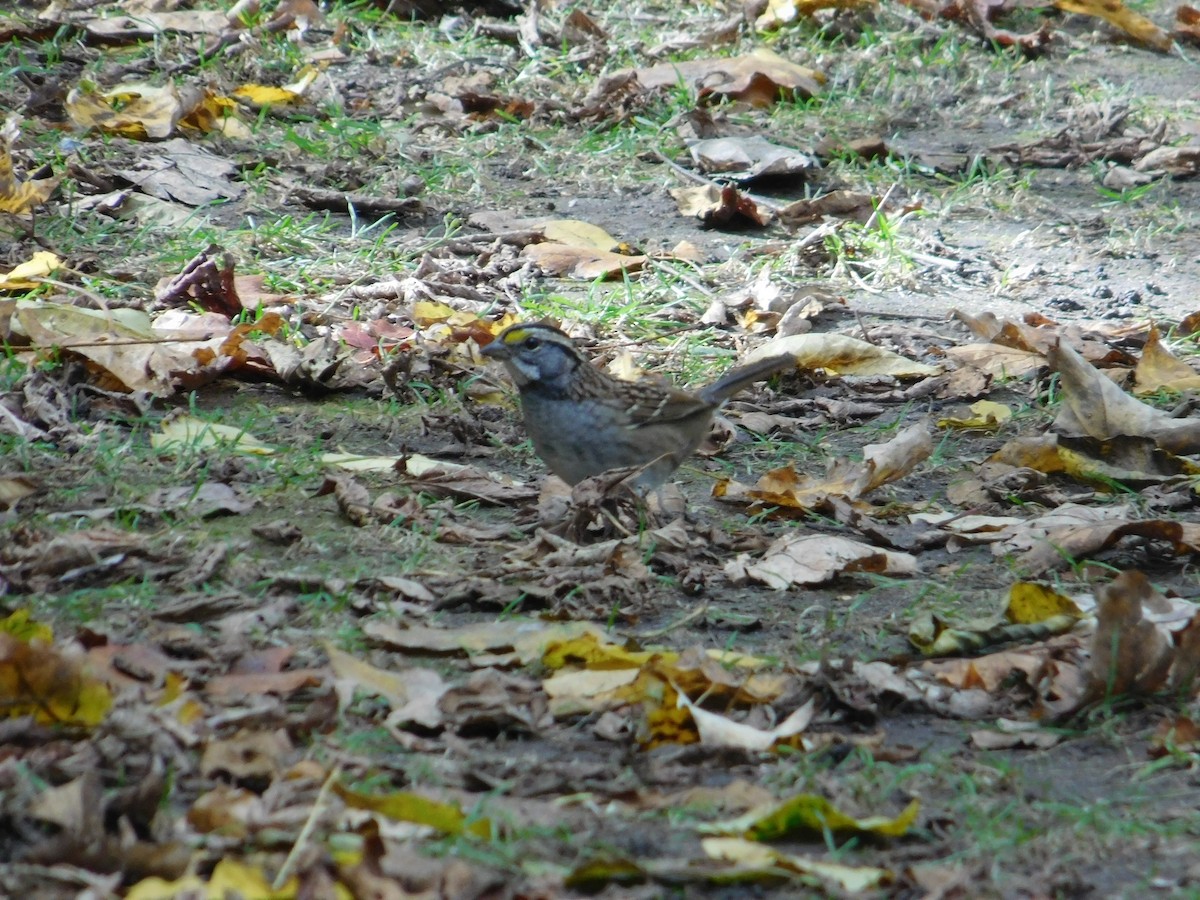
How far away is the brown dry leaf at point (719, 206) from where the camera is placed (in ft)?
23.3

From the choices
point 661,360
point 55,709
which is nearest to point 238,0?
point 661,360

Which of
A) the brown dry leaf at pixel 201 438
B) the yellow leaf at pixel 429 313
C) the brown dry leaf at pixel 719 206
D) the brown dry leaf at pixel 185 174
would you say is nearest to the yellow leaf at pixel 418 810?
the brown dry leaf at pixel 201 438

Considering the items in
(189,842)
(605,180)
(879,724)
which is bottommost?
(605,180)

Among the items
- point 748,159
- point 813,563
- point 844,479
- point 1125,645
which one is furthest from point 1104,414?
point 748,159

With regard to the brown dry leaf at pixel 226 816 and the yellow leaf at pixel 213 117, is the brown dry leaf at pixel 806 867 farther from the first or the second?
the yellow leaf at pixel 213 117

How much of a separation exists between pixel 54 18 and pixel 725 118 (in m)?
3.72

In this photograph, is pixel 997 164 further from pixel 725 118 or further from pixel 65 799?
pixel 65 799

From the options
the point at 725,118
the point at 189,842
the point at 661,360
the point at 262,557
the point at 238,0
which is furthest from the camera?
the point at 238,0

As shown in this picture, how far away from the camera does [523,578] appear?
12.2 ft

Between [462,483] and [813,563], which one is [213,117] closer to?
[462,483]

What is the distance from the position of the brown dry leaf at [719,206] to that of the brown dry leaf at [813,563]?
332 centimetres

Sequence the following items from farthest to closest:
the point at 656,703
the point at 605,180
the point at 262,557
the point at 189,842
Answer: the point at 605,180 < the point at 262,557 < the point at 656,703 < the point at 189,842

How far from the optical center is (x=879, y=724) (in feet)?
10.1

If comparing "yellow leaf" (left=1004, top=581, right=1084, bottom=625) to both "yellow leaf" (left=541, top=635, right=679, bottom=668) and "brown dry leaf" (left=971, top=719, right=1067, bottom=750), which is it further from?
"yellow leaf" (left=541, top=635, right=679, bottom=668)
